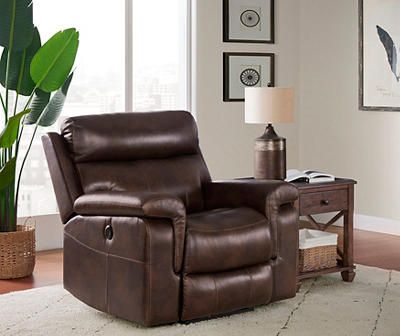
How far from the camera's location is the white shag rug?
12.3ft

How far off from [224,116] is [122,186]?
243 centimetres

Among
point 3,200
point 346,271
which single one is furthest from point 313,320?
point 3,200

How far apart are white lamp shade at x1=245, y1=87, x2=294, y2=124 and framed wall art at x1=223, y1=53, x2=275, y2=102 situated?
5.92 feet

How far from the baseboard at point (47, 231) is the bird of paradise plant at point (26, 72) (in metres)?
0.54

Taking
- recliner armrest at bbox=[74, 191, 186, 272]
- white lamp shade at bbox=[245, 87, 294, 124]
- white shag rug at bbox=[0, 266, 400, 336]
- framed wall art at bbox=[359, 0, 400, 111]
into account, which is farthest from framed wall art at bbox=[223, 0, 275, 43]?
recliner armrest at bbox=[74, 191, 186, 272]

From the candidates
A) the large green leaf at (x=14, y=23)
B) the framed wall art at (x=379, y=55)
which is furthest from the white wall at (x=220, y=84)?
the large green leaf at (x=14, y=23)

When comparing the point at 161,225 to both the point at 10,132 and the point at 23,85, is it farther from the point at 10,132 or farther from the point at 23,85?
the point at 23,85

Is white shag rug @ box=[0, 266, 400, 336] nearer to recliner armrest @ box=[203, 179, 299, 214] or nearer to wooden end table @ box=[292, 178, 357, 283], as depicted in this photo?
wooden end table @ box=[292, 178, 357, 283]

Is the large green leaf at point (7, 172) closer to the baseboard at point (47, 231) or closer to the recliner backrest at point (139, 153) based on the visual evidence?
the recliner backrest at point (139, 153)

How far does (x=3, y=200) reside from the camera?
500cm

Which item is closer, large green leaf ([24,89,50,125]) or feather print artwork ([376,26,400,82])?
large green leaf ([24,89,50,125])

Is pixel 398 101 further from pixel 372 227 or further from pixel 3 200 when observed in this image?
pixel 3 200

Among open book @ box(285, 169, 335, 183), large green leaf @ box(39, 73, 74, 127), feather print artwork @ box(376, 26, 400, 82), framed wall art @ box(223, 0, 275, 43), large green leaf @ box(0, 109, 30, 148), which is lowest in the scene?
open book @ box(285, 169, 335, 183)

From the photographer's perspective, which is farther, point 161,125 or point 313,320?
point 161,125
